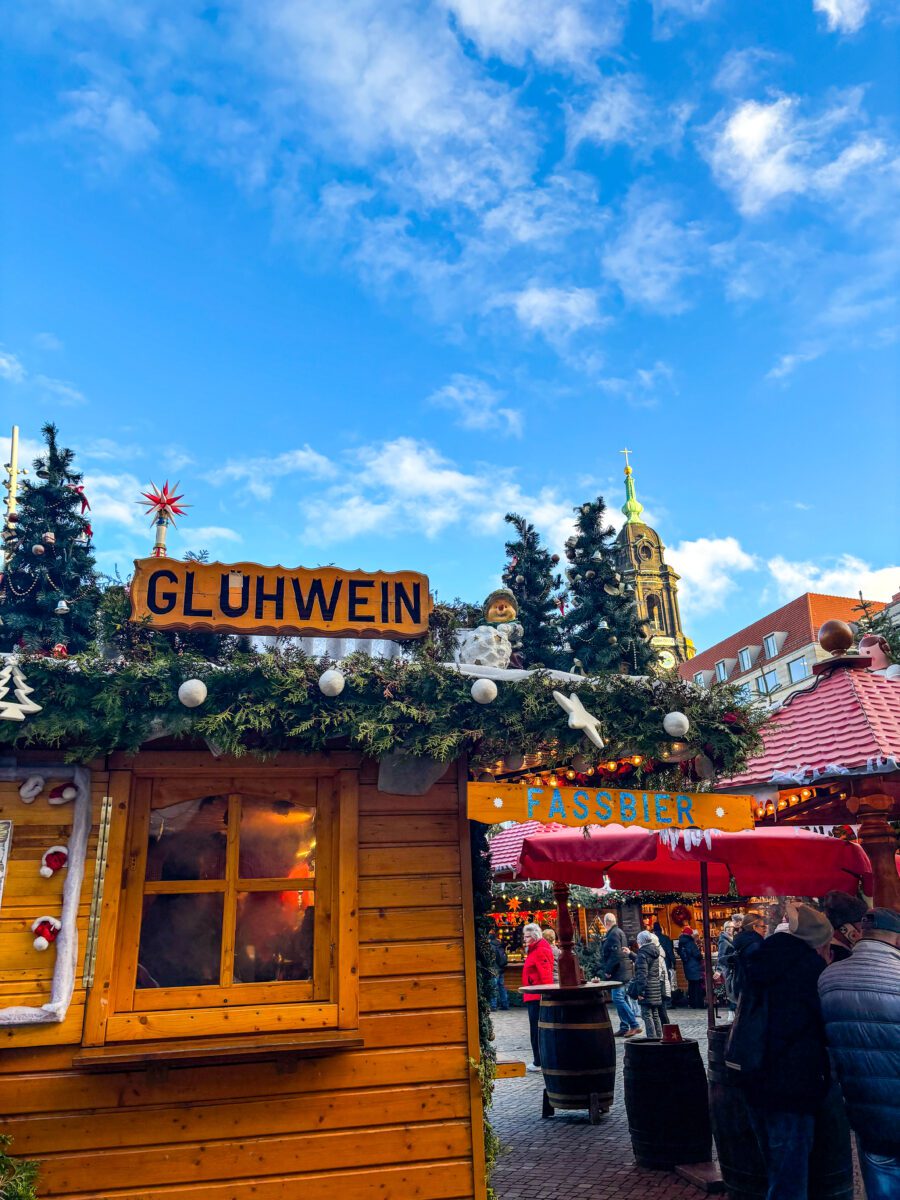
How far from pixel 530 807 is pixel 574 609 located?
17.5 meters

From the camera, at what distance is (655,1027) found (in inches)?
470

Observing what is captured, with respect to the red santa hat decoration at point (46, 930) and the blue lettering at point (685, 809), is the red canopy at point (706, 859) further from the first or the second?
the red santa hat decoration at point (46, 930)

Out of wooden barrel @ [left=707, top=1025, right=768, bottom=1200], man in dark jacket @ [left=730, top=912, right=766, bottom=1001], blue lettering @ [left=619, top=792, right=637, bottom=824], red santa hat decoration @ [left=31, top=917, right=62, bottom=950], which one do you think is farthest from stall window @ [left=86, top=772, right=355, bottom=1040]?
wooden barrel @ [left=707, top=1025, right=768, bottom=1200]

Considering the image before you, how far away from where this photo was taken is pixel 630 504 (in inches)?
3268

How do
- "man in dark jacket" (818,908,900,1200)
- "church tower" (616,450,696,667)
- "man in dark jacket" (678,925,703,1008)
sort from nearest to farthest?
"man in dark jacket" (818,908,900,1200), "man in dark jacket" (678,925,703,1008), "church tower" (616,450,696,667)

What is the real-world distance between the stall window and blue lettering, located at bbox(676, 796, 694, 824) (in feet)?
6.85

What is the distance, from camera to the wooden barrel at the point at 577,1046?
7.89m

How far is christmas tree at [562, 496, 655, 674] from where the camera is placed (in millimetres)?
21427

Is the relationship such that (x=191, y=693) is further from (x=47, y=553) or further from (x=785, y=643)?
(x=785, y=643)

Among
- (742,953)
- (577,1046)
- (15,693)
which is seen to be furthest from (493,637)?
(577,1046)

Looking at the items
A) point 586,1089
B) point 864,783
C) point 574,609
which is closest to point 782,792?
point 864,783

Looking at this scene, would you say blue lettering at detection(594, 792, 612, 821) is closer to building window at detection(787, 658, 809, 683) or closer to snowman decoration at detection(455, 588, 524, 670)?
snowman decoration at detection(455, 588, 524, 670)

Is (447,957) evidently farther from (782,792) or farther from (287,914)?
(782,792)

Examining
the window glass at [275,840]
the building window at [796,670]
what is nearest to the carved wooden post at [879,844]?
the window glass at [275,840]
